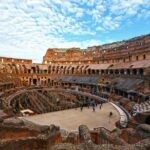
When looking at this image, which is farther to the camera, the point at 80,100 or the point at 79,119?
the point at 80,100

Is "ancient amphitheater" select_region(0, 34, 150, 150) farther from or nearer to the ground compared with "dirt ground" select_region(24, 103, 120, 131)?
farther from the ground

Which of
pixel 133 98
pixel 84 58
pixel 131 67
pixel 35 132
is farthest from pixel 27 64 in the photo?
pixel 35 132

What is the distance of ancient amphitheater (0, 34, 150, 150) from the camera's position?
12.0 m

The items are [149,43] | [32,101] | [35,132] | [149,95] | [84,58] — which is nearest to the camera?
[35,132]

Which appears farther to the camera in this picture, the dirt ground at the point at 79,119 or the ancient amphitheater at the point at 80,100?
the dirt ground at the point at 79,119

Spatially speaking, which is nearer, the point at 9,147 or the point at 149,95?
the point at 9,147

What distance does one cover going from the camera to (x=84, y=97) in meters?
41.3

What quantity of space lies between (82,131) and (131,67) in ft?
106

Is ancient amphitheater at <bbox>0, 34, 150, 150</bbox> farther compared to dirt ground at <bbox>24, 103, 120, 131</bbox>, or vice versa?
dirt ground at <bbox>24, 103, 120, 131</bbox>

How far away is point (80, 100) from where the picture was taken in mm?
38375

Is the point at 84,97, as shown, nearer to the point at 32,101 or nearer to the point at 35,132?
the point at 32,101

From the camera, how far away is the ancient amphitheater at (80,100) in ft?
39.4

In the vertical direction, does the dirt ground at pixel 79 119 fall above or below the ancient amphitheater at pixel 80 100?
below

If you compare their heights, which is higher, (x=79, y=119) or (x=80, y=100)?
(x=80, y=100)
